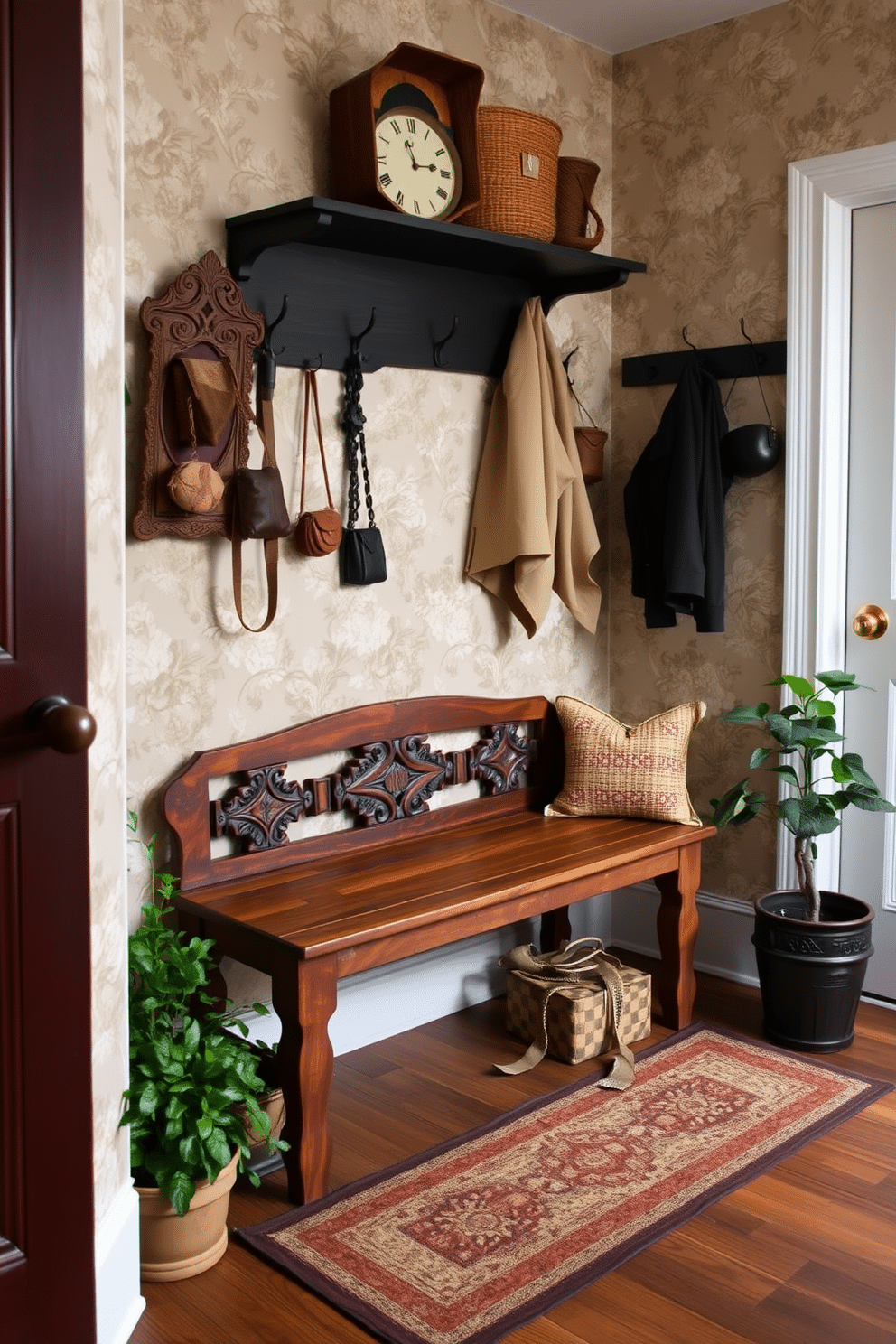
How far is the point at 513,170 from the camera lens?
2.93m

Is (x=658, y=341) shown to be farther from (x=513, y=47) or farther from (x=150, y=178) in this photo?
(x=150, y=178)

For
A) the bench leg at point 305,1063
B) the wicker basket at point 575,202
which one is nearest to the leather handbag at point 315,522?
the wicker basket at point 575,202

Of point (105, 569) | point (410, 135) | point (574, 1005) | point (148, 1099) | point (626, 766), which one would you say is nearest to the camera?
point (105, 569)

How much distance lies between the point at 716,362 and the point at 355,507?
1.15m

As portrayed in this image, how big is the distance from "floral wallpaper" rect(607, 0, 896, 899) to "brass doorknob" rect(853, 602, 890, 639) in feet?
0.68

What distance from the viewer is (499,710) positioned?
10.8ft

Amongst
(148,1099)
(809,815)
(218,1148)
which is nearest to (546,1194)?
(218,1148)

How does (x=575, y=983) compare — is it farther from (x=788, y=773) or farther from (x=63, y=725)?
(x=63, y=725)

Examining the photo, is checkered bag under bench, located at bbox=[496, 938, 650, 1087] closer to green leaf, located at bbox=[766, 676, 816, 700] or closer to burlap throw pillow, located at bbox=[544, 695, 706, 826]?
burlap throw pillow, located at bbox=[544, 695, 706, 826]

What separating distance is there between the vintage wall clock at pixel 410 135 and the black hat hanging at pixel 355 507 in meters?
0.27

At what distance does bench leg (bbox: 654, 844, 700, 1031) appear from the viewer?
122 inches

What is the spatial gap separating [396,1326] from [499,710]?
162 cm

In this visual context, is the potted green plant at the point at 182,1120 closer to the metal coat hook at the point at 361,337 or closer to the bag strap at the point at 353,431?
the bag strap at the point at 353,431

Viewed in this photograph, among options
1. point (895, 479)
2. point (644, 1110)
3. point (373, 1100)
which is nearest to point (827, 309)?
point (895, 479)
